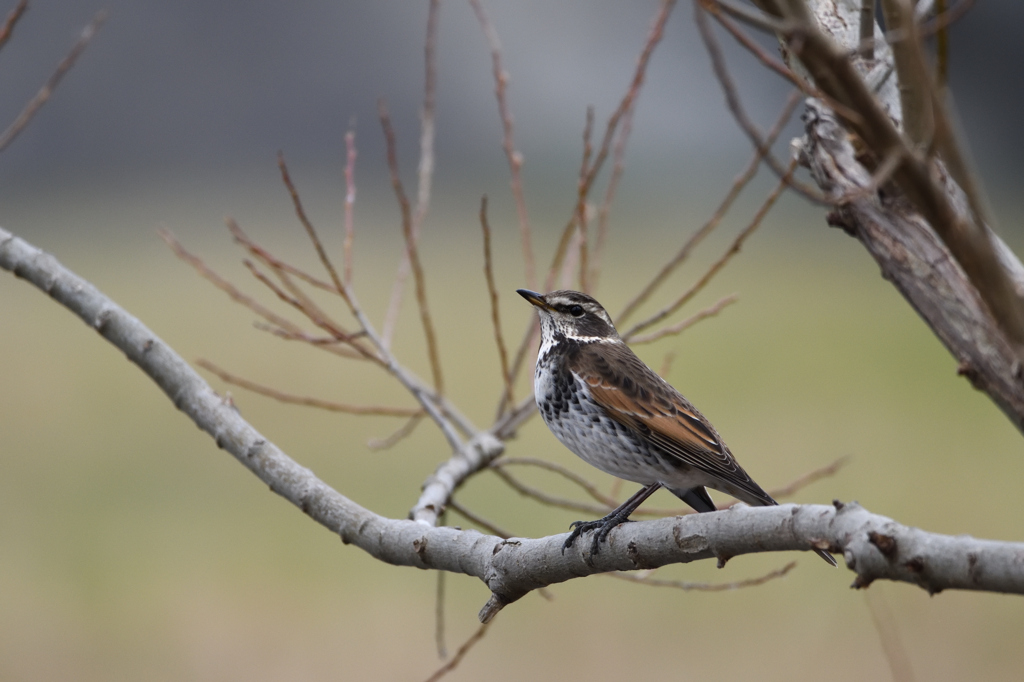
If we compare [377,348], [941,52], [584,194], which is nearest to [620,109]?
[584,194]

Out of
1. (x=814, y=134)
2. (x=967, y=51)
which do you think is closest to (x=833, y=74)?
(x=814, y=134)

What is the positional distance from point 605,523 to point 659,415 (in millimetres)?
449

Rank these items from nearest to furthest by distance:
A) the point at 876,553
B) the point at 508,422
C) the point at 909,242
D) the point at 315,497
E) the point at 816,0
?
the point at 876,553 → the point at 909,242 → the point at 816,0 → the point at 315,497 → the point at 508,422

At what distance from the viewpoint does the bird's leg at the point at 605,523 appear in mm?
1926

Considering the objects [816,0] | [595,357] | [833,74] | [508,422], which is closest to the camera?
[833,74]

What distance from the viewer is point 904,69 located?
1.18m

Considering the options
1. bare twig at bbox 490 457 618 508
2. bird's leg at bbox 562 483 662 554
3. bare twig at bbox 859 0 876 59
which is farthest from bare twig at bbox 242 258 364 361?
bare twig at bbox 859 0 876 59

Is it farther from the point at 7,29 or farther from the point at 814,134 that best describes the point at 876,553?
the point at 7,29

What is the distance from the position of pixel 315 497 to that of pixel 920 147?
1.64 meters

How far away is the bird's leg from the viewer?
193cm

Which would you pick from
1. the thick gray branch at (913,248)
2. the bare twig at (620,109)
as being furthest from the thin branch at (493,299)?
the thick gray branch at (913,248)

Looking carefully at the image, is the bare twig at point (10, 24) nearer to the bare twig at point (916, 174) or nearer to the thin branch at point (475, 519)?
the thin branch at point (475, 519)

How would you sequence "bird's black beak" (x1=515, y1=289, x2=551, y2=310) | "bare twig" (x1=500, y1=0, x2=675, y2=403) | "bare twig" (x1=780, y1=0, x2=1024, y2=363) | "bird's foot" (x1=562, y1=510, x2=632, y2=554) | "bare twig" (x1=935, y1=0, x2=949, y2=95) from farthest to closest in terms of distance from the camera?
"bird's black beak" (x1=515, y1=289, x2=551, y2=310), "bare twig" (x1=500, y1=0, x2=675, y2=403), "bird's foot" (x1=562, y1=510, x2=632, y2=554), "bare twig" (x1=935, y1=0, x2=949, y2=95), "bare twig" (x1=780, y1=0, x2=1024, y2=363)

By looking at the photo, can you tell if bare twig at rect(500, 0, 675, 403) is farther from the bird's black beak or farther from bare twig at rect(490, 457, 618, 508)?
bare twig at rect(490, 457, 618, 508)
